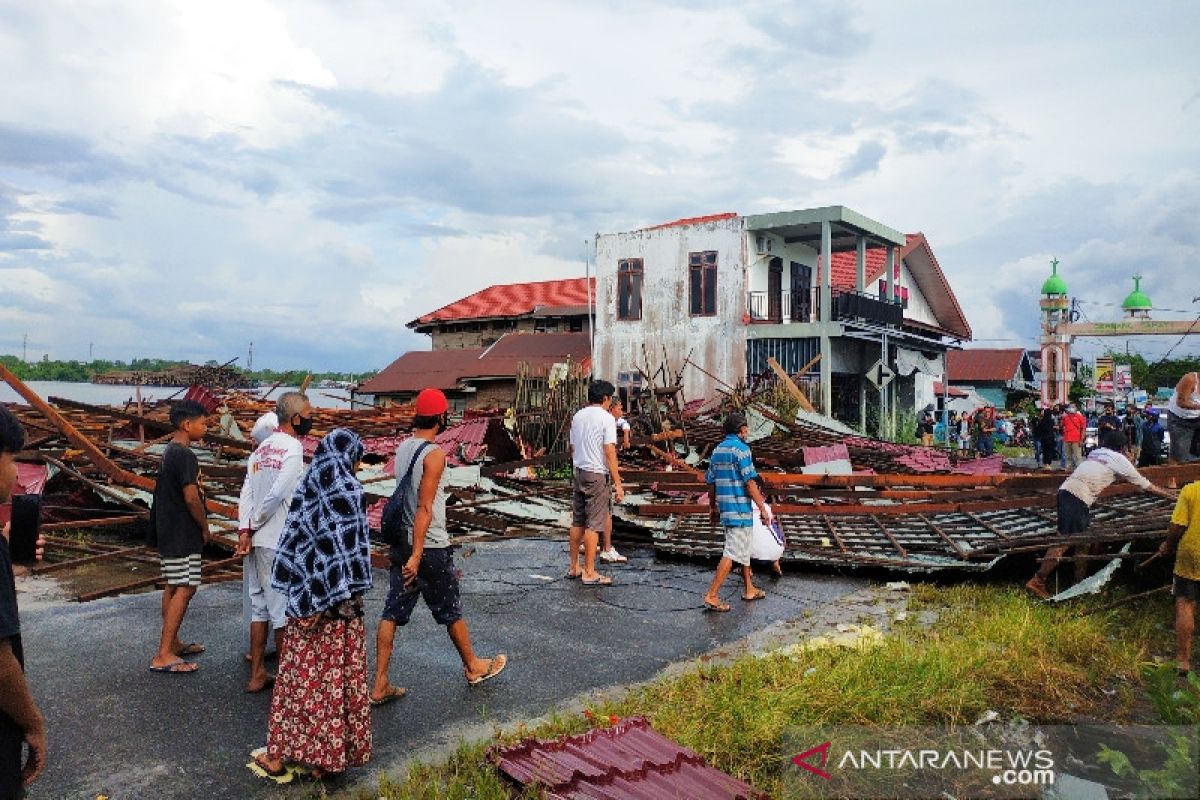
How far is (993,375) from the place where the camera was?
148 ft

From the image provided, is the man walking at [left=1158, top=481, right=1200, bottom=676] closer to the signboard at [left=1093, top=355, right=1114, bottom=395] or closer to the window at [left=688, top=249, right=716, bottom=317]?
the window at [left=688, top=249, right=716, bottom=317]

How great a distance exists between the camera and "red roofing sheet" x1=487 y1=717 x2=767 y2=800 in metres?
3.57

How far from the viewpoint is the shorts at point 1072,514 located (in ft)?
24.7

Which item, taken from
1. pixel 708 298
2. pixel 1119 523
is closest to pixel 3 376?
pixel 1119 523

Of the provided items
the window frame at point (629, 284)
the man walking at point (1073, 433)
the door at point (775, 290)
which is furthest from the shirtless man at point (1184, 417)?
the window frame at point (629, 284)

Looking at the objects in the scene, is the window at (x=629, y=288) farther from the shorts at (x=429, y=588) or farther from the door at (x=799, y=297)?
the shorts at (x=429, y=588)

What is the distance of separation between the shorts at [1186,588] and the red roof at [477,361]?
2143 cm

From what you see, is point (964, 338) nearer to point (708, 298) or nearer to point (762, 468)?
point (708, 298)

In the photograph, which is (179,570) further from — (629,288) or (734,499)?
(629,288)

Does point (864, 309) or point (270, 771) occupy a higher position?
point (864, 309)

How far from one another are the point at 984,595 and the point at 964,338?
2700cm

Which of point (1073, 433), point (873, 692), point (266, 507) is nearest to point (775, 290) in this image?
point (1073, 433)

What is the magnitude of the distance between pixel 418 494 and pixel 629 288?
21.6 m

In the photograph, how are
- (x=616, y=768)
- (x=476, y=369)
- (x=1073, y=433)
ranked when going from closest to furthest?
(x=616, y=768)
(x=1073, y=433)
(x=476, y=369)
